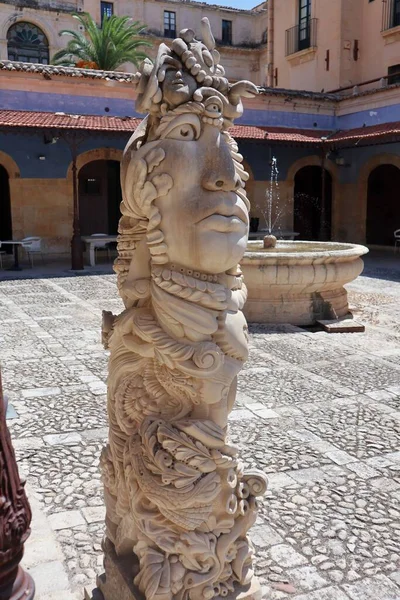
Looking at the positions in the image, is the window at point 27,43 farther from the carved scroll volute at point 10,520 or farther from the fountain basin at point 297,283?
the carved scroll volute at point 10,520

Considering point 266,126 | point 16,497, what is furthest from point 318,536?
point 266,126

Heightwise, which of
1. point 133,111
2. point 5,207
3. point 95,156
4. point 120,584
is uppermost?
point 133,111

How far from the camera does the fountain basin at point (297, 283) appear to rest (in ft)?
25.3

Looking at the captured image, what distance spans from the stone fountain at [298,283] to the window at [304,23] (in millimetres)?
18578

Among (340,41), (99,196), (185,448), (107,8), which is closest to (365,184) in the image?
(340,41)

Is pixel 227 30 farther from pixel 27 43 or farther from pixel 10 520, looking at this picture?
pixel 10 520

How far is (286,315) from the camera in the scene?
815 centimetres

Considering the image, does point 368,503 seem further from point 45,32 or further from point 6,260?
point 45,32

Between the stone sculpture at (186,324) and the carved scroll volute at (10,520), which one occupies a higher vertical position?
the stone sculpture at (186,324)

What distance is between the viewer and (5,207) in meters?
17.8

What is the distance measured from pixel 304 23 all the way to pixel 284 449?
23.9 metres

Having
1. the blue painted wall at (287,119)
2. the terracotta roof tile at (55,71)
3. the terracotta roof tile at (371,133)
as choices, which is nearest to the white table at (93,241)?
the terracotta roof tile at (55,71)

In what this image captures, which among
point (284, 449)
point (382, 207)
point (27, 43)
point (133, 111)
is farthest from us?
point (27, 43)

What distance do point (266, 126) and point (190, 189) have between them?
58.2ft
